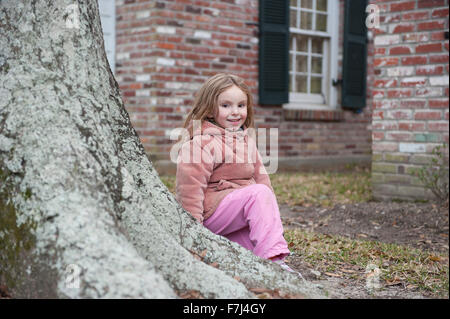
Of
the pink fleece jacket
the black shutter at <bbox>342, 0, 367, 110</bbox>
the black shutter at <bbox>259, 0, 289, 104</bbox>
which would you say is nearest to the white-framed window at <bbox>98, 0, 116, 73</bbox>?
the black shutter at <bbox>259, 0, 289, 104</bbox>

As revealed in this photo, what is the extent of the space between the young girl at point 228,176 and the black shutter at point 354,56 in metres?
6.27

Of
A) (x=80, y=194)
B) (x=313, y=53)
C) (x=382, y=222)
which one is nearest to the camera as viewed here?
(x=80, y=194)

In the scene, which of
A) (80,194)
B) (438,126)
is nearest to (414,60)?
(438,126)

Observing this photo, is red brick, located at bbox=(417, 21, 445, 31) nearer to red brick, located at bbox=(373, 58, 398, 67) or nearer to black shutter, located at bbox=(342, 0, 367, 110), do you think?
red brick, located at bbox=(373, 58, 398, 67)

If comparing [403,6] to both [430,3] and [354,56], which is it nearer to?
[430,3]

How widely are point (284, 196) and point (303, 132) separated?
A: 112 inches

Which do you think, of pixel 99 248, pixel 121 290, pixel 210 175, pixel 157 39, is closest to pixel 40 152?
pixel 99 248

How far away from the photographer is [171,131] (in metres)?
7.39

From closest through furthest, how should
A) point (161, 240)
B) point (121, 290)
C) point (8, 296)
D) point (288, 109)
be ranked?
1. point (121, 290)
2. point (8, 296)
3. point (161, 240)
4. point (288, 109)

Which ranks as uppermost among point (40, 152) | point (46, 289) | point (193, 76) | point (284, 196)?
point (193, 76)

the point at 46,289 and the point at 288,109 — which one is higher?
the point at 288,109

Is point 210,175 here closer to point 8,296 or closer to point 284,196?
point 8,296

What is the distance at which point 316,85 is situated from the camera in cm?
946

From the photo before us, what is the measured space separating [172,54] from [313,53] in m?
2.96
